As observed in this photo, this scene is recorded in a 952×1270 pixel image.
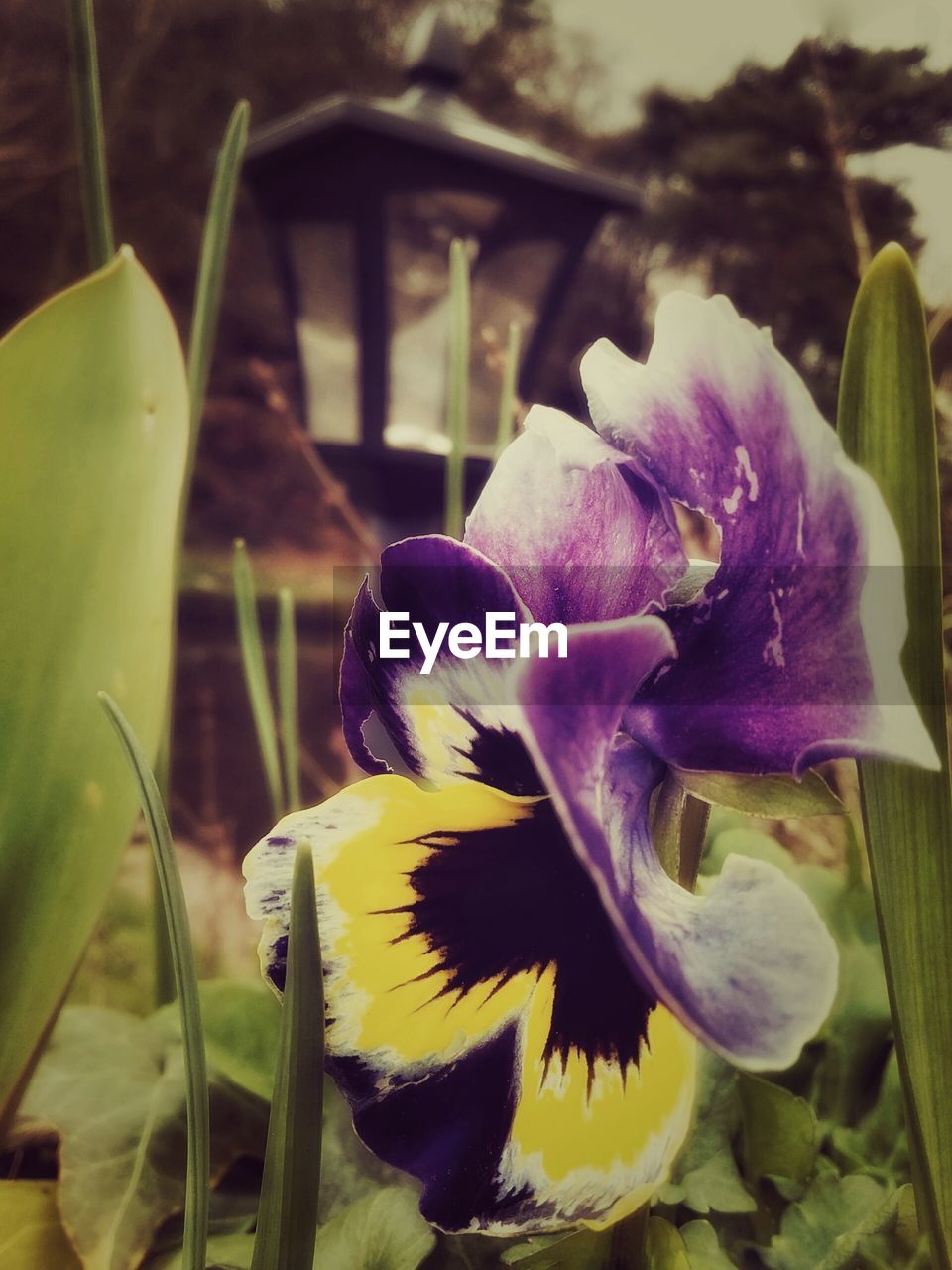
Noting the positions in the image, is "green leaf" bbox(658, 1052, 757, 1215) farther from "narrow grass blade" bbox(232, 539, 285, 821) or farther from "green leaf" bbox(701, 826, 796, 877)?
"narrow grass blade" bbox(232, 539, 285, 821)

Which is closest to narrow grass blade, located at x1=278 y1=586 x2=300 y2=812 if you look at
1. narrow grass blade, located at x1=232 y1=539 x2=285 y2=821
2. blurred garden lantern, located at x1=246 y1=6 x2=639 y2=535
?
narrow grass blade, located at x1=232 y1=539 x2=285 y2=821

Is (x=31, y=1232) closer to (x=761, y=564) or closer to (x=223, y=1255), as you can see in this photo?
(x=223, y=1255)

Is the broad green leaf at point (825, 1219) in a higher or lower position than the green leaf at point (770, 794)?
lower

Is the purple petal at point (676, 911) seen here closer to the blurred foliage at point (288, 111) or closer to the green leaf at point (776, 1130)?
the green leaf at point (776, 1130)

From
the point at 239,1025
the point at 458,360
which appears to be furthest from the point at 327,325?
the point at 239,1025

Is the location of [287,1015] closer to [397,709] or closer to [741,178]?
[397,709]

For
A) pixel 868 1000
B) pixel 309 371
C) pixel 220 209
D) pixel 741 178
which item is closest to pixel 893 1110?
pixel 868 1000

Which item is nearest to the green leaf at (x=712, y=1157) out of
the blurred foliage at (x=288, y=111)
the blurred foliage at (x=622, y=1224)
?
the blurred foliage at (x=622, y=1224)
